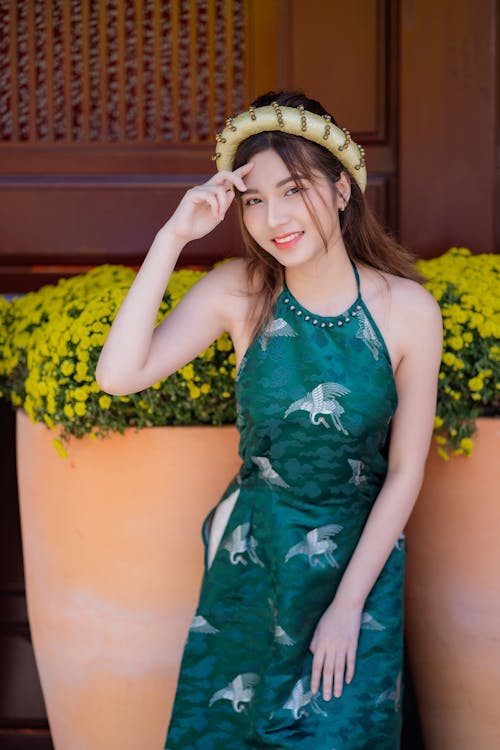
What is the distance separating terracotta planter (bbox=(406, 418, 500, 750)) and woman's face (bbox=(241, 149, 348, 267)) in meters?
0.61

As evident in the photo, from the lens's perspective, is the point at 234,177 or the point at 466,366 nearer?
the point at 234,177

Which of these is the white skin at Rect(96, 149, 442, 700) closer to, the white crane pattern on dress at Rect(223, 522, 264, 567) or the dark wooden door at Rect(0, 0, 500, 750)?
the white crane pattern on dress at Rect(223, 522, 264, 567)

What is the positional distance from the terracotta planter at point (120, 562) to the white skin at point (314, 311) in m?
0.33

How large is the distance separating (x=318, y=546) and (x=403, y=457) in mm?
245

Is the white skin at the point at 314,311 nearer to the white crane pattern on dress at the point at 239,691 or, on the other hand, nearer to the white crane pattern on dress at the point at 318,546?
the white crane pattern on dress at the point at 318,546

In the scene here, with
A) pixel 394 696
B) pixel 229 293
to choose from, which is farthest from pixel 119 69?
pixel 394 696

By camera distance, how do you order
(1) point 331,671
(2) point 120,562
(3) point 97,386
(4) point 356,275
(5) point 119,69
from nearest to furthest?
(1) point 331,671 < (4) point 356,275 < (3) point 97,386 < (2) point 120,562 < (5) point 119,69

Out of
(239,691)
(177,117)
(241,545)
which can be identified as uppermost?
(177,117)

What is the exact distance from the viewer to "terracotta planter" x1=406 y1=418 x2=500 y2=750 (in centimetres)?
228

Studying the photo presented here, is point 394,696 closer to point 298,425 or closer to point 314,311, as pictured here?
point 298,425

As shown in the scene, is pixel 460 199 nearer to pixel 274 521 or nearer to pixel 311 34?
pixel 311 34

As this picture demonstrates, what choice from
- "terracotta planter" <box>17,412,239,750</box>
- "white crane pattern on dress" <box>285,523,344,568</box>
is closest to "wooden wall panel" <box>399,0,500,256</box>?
"terracotta planter" <box>17,412,239,750</box>

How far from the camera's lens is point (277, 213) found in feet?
6.40

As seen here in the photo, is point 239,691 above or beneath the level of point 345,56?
beneath
